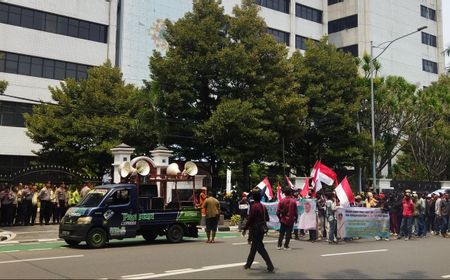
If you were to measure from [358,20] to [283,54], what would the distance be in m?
31.5

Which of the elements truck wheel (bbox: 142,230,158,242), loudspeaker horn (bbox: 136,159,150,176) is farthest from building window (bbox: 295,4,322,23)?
truck wheel (bbox: 142,230,158,242)

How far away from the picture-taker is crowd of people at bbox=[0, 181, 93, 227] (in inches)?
804

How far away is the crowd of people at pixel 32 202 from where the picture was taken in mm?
20422

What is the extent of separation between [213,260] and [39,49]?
28.5m

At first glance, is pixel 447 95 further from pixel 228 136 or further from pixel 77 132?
pixel 77 132

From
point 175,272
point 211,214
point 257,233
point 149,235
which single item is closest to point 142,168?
point 149,235

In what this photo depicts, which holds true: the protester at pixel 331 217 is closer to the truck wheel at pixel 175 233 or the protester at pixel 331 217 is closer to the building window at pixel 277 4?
the truck wheel at pixel 175 233

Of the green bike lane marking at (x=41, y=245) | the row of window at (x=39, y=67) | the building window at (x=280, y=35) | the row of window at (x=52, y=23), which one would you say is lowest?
the green bike lane marking at (x=41, y=245)

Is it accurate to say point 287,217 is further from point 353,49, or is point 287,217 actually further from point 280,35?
point 353,49

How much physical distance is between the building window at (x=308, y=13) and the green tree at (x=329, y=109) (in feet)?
70.0

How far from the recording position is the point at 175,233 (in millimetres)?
16391

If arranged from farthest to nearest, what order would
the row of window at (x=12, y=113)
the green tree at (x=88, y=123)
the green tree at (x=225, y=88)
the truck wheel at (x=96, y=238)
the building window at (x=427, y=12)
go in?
the building window at (x=427, y=12) → the row of window at (x=12, y=113) → the green tree at (x=88, y=123) → the green tree at (x=225, y=88) → the truck wheel at (x=96, y=238)

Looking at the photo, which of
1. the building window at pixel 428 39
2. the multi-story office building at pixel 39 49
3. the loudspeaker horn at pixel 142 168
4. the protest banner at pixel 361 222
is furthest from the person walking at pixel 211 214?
the building window at pixel 428 39

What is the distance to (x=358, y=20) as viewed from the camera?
55.2 meters
